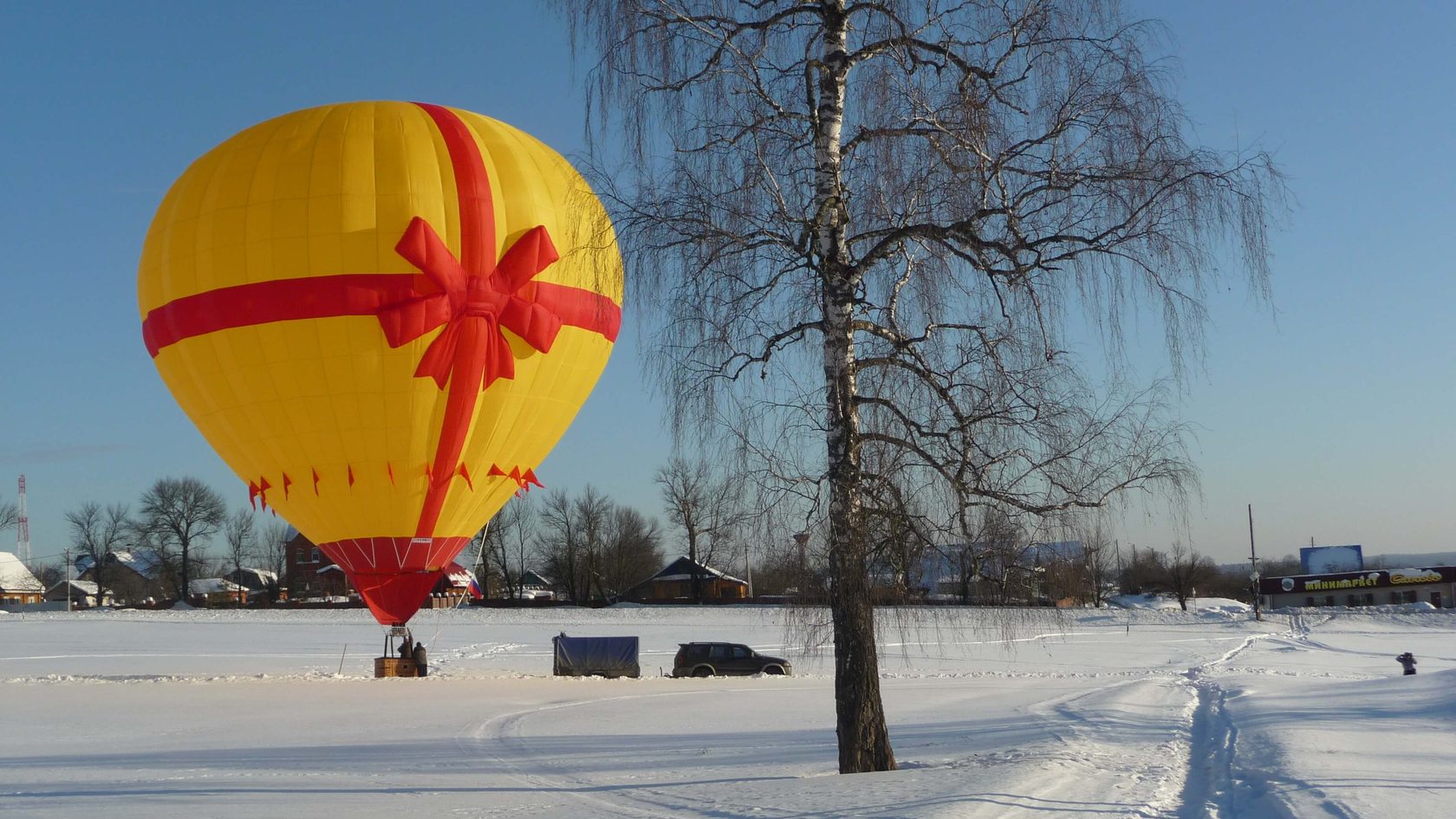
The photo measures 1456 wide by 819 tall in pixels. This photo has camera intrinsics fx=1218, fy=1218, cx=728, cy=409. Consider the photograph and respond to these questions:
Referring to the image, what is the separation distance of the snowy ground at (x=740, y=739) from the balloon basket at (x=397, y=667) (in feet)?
2.88

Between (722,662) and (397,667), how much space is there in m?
7.47

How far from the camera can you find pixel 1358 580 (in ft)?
233

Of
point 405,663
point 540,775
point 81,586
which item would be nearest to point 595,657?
point 405,663

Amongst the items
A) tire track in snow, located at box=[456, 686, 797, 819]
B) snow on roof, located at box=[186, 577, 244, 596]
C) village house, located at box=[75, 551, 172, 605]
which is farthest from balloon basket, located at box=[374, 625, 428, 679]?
snow on roof, located at box=[186, 577, 244, 596]

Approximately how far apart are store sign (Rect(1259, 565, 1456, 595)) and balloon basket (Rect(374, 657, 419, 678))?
192ft

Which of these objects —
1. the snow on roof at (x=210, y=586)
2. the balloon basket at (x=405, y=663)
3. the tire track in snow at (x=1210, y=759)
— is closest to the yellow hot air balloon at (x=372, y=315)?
the balloon basket at (x=405, y=663)

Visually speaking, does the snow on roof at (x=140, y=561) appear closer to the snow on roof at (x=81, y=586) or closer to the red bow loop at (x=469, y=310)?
the snow on roof at (x=81, y=586)

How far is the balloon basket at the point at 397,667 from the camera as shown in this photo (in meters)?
26.1

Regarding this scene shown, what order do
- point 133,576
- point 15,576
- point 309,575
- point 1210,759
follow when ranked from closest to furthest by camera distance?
1. point 1210,759
2. point 309,575
3. point 133,576
4. point 15,576

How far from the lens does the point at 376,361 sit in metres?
20.8

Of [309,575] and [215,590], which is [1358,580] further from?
[215,590]

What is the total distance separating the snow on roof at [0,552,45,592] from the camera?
360 feet

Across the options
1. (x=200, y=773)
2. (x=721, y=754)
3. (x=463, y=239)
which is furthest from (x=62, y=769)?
(x=463, y=239)

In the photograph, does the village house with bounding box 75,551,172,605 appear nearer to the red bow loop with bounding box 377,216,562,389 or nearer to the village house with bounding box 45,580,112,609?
the village house with bounding box 45,580,112,609
